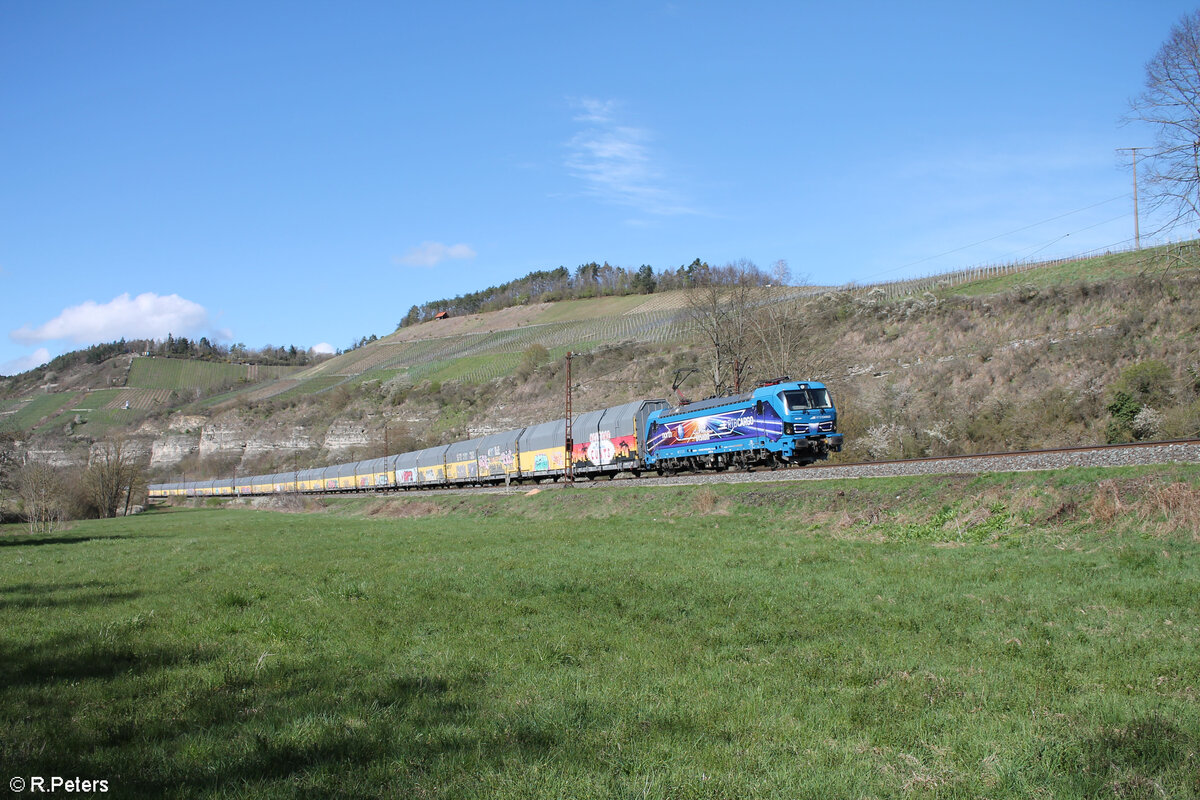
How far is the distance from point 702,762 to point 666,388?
62.5 metres

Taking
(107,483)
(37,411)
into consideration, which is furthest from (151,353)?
(107,483)

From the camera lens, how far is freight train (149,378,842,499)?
2814 centimetres

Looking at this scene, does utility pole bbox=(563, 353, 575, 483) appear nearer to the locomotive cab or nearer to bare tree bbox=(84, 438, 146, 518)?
the locomotive cab

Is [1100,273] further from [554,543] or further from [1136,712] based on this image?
[1136,712]

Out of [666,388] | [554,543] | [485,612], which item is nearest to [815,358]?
[666,388]

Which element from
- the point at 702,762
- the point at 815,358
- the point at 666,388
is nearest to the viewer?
the point at 702,762

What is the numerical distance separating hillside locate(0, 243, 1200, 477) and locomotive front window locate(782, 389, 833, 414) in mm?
8837

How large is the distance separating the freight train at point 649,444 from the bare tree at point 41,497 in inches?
907

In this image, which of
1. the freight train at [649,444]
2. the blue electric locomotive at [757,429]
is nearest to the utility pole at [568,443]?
the freight train at [649,444]

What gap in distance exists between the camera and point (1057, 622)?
327 inches

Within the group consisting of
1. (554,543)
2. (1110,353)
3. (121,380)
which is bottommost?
(554,543)

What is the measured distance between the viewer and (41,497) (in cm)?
4253

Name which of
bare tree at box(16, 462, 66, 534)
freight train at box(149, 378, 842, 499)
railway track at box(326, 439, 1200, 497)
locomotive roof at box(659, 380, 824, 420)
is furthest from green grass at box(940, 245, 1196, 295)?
bare tree at box(16, 462, 66, 534)

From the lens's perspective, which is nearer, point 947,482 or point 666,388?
point 947,482
